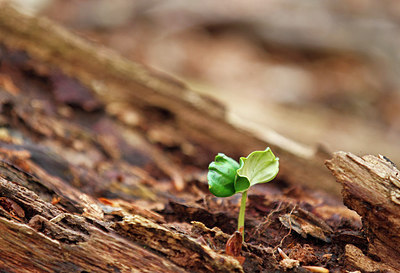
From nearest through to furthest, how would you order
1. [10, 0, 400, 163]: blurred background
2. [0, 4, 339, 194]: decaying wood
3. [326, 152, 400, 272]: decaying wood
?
[326, 152, 400, 272]: decaying wood → [0, 4, 339, 194]: decaying wood → [10, 0, 400, 163]: blurred background

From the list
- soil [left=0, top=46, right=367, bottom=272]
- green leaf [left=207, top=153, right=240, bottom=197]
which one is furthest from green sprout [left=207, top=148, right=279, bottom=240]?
soil [left=0, top=46, right=367, bottom=272]

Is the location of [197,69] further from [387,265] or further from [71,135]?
[387,265]

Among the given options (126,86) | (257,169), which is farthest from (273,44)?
(257,169)

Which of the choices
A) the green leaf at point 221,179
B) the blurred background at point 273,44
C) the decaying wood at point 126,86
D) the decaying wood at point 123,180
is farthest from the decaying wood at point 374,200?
the blurred background at point 273,44

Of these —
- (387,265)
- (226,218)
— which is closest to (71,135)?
(226,218)

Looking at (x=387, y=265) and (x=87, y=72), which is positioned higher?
(x=87, y=72)

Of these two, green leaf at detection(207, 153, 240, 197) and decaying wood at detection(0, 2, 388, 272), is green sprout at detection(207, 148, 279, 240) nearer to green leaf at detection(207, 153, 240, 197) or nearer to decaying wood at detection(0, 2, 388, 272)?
green leaf at detection(207, 153, 240, 197)
